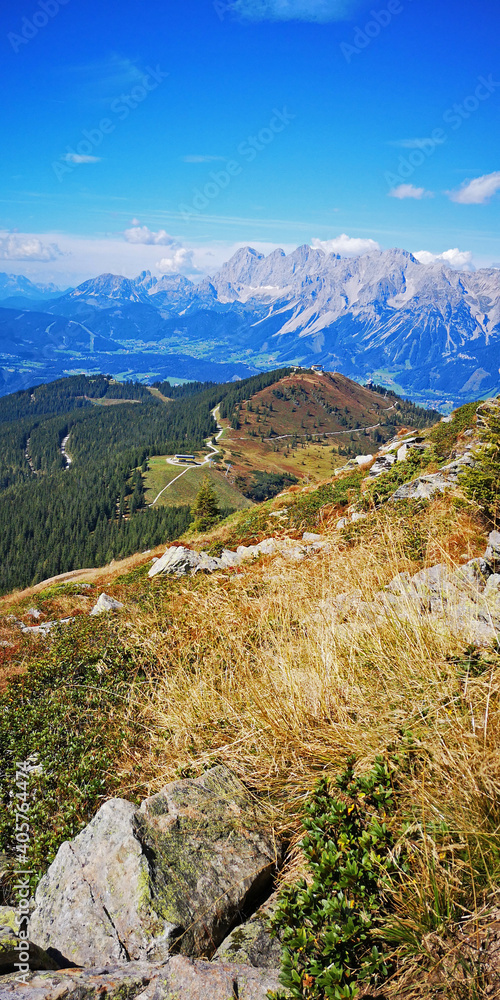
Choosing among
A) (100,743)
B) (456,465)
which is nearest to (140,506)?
(456,465)

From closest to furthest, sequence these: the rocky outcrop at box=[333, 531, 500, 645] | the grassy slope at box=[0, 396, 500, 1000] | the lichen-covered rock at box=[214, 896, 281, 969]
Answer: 1. the grassy slope at box=[0, 396, 500, 1000]
2. the lichen-covered rock at box=[214, 896, 281, 969]
3. the rocky outcrop at box=[333, 531, 500, 645]

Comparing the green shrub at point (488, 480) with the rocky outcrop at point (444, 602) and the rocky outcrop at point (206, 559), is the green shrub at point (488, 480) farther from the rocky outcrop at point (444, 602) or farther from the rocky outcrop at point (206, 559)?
the rocky outcrop at point (206, 559)

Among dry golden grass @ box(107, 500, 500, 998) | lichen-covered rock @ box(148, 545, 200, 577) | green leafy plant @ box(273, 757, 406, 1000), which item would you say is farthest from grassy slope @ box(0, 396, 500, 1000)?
lichen-covered rock @ box(148, 545, 200, 577)

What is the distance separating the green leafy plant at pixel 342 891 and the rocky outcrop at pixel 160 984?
0.29m

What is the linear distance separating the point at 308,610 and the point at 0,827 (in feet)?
13.6

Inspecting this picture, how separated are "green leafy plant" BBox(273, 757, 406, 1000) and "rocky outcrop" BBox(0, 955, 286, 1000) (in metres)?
0.29

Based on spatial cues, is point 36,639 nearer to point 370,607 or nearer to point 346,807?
point 370,607

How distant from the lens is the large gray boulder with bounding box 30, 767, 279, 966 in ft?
11.5

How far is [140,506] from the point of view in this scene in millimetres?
167125

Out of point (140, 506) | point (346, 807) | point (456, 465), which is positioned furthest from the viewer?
point (140, 506)

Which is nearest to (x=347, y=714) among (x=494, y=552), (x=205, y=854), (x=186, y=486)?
(x=205, y=854)

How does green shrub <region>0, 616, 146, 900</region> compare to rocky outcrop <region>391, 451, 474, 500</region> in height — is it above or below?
below

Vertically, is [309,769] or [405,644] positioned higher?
[405,644]

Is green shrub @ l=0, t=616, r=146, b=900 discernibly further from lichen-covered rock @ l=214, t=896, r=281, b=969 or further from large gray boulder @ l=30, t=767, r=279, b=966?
lichen-covered rock @ l=214, t=896, r=281, b=969
